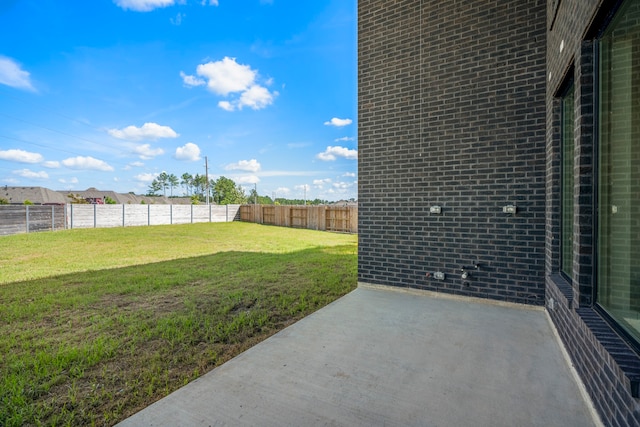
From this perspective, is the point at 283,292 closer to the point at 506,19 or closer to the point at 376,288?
the point at 376,288

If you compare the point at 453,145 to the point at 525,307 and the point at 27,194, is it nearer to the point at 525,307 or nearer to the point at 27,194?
the point at 525,307

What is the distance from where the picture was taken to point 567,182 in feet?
8.55

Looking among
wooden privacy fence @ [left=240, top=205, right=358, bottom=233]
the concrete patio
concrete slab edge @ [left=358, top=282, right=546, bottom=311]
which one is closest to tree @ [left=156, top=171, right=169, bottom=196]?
wooden privacy fence @ [left=240, top=205, right=358, bottom=233]

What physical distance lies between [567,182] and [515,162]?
33.2 inches

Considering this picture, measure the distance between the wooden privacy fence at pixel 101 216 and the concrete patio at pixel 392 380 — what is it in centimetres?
1506

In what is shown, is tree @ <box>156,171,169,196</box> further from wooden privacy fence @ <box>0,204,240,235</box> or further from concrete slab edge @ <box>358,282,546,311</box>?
concrete slab edge @ <box>358,282,546,311</box>

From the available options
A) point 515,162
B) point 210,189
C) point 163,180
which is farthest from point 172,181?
point 515,162

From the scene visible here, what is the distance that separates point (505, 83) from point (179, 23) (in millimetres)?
13574

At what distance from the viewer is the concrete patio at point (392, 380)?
1.59 meters

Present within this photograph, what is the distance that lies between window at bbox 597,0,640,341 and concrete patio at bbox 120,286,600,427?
0.68 m

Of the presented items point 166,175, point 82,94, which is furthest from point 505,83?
point 166,175

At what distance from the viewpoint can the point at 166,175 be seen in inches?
2191

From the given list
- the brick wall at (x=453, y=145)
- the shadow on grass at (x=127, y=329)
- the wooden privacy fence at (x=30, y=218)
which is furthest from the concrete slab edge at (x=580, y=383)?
the wooden privacy fence at (x=30, y=218)

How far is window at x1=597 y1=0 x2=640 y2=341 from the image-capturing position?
139 cm
